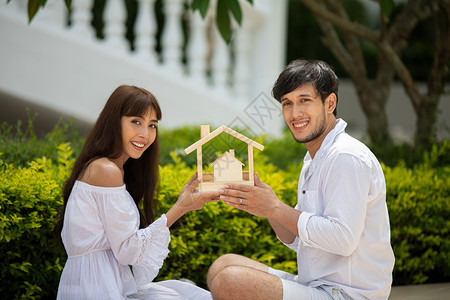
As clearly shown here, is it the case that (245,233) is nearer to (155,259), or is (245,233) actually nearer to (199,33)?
(155,259)

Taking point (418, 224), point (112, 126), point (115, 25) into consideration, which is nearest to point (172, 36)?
point (115, 25)

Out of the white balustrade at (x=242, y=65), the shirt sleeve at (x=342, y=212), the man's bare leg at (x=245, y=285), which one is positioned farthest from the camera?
the white balustrade at (x=242, y=65)

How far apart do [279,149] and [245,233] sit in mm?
2239

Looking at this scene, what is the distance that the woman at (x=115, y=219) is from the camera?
2.42 m

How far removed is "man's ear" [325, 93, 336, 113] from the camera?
2.57 metres

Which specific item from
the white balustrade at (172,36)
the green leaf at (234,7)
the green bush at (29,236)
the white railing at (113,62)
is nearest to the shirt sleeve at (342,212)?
the green leaf at (234,7)

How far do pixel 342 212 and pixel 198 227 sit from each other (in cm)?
150

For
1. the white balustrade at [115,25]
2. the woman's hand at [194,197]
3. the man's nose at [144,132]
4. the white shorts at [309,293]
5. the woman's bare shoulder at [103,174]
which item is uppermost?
the white balustrade at [115,25]

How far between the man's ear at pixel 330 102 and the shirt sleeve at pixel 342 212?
1.19 ft

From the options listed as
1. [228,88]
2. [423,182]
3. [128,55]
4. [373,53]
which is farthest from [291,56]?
[423,182]

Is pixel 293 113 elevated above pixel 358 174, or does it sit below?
above

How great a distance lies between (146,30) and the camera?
239 inches

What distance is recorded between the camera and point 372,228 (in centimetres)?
240

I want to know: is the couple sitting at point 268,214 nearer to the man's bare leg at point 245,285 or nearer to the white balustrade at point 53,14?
the man's bare leg at point 245,285
